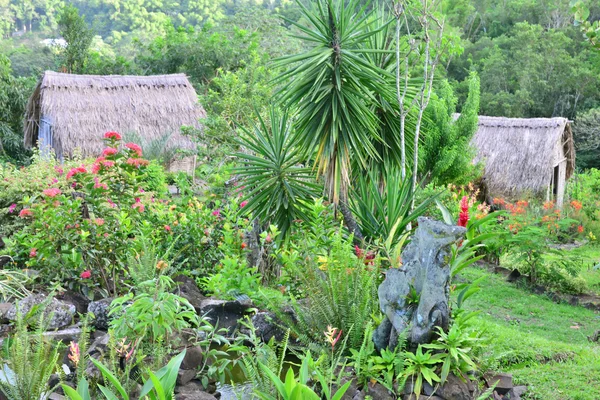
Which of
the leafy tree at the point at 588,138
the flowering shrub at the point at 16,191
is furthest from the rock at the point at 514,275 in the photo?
the leafy tree at the point at 588,138

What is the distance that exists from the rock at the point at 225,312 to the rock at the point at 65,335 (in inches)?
36.9

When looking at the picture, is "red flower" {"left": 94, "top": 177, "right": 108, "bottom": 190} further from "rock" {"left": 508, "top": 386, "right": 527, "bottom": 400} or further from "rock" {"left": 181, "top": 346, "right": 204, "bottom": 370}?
"rock" {"left": 508, "top": 386, "right": 527, "bottom": 400}

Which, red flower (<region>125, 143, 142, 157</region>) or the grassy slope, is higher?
red flower (<region>125, 143, 142, 157</region>)

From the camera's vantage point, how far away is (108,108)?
16844mm

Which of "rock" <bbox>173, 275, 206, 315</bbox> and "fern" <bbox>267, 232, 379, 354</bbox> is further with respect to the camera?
"rock" <bbox>173, 275, 206, 315</bbox>

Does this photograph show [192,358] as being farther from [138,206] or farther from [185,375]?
[138,206]

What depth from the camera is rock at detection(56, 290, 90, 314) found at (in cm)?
529

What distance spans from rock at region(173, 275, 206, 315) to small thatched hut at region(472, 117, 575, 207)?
11.4 m

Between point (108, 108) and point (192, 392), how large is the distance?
14080 millimetres

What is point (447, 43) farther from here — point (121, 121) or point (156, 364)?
point (121, 121)

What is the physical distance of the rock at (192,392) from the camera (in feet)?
12.5

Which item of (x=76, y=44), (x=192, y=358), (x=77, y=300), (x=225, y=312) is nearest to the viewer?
(x=192, y=358)

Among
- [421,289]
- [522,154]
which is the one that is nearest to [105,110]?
[522,154]

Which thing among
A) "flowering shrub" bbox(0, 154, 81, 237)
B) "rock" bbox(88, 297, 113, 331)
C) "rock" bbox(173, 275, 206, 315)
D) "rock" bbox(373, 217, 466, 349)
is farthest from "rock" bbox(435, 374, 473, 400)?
"flowering shrub" bbox(0, 154, 81, 237)
